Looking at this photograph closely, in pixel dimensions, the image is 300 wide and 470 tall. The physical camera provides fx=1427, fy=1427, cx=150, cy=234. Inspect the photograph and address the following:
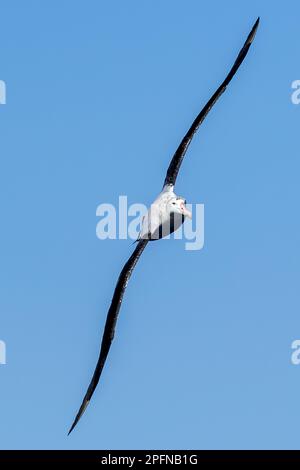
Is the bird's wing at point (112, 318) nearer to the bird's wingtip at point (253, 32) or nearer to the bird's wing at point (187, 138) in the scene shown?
the bird's wing at point (187, 138)

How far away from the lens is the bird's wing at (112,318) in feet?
96.8

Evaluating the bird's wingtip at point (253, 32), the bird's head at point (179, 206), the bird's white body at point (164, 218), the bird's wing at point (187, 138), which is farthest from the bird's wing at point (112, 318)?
the bird's wingtip at point (253, 32)

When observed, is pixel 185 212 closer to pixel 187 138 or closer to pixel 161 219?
pixel 161 219

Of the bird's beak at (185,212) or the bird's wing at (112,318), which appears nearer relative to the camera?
the bird's wing at (112,318)

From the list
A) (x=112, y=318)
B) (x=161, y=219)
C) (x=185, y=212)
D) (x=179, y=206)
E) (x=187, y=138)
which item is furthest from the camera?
(x=187, y=138)

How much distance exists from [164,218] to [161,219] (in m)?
0.09

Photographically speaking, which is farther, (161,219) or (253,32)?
(253,32)

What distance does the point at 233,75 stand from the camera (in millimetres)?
32312

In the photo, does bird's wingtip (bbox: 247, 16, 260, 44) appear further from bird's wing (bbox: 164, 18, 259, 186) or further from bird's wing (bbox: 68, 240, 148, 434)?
bird's wing (bbox: 68, 240, 148, 434)

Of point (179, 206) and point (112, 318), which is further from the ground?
point (179, 206)

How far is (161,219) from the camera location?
30.6 meters

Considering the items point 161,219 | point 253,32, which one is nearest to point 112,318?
point 161,219
